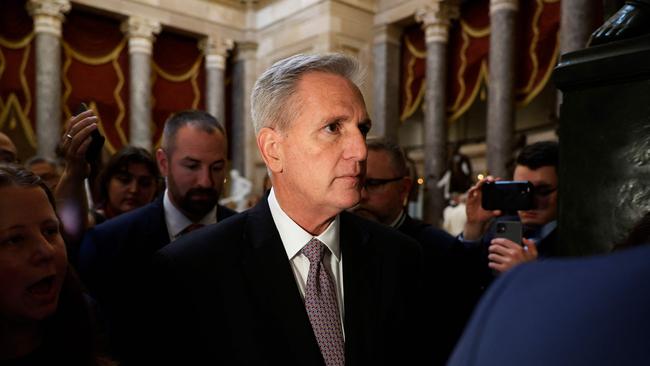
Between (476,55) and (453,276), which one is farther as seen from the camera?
(476,55)

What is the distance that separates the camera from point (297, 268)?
160 cm

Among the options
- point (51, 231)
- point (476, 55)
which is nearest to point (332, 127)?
point (51, 231)

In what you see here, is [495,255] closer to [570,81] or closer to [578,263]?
[570,81]

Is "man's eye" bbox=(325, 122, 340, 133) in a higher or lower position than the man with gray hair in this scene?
higher

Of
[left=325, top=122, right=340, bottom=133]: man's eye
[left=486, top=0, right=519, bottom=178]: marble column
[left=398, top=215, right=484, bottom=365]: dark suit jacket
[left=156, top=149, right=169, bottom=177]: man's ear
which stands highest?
[left=486, top=0, right=519, bottom=178]: marble column

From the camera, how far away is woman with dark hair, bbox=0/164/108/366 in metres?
1.41

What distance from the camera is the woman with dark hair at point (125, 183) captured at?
125 inches

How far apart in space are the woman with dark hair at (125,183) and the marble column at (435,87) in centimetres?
738

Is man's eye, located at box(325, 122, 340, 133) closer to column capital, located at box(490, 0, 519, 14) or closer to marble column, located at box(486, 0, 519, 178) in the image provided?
marble column, located at box(486, 0, 519, 178)

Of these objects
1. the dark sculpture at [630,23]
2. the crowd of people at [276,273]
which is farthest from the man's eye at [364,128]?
the dark sculpture at [630,23]

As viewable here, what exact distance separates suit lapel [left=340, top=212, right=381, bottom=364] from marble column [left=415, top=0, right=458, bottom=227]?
845 cm

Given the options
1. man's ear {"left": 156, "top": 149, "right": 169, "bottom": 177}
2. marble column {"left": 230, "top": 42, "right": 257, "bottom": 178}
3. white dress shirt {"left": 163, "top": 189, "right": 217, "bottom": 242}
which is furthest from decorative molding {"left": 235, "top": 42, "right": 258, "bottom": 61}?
white dress shirt {"left": 163, "top": 189, "right": 217, "bottom": 242}

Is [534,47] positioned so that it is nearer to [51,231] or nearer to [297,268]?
[297,268]

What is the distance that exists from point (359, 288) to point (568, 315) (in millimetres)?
1232
